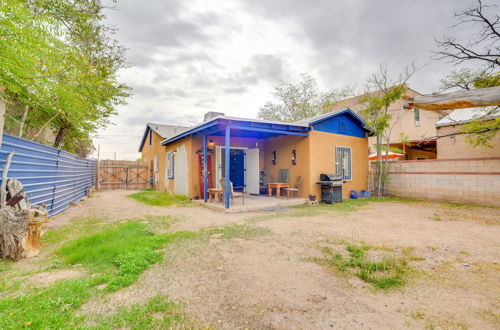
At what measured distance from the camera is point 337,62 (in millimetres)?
11625

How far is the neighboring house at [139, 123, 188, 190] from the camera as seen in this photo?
47.2ft

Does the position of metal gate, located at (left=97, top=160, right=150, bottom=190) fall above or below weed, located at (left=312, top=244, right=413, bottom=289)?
above

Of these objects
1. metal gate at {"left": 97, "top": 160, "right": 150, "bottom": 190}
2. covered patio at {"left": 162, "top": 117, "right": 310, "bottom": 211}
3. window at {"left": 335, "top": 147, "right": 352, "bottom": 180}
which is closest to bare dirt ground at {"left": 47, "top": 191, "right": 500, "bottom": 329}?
covered patio at {"left": 162, "top": 117, "right": 310, "bottom": 211}

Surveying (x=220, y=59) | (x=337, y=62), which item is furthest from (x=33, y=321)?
(x=337, y=62)

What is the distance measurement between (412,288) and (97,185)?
1802 cm

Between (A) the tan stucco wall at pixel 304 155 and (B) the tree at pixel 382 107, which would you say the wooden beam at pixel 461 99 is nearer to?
(A) the tan stucco wall at pixel 304 155

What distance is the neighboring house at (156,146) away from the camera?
47.2 feet

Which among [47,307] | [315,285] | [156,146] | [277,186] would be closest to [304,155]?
[277,186]

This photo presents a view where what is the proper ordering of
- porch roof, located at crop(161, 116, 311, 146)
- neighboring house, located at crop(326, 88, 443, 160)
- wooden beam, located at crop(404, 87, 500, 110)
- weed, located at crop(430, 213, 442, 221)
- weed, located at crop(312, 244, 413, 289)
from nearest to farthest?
wooden beam, located at crop(404, 87, 500, 110)
weed, located at crop(312, 244, 413, 289)
weed, located at crop(430, 213, 442, 221)
porch roof, located at crop(161, 116, 311, 146)
neighboring house, located at crop(326, 88, 443, 160)

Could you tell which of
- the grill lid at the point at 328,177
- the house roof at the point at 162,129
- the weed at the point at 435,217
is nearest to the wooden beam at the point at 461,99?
the weed at the point at 435,217

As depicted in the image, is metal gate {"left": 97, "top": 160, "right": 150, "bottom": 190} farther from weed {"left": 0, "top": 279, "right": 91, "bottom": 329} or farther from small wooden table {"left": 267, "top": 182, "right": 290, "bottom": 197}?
weed {"left": 0, "top": 279, "right": 91, "bottom": 329}

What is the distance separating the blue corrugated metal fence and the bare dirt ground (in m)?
3.55

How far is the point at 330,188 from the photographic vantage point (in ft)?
29.1

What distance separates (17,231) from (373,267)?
16.4ft
